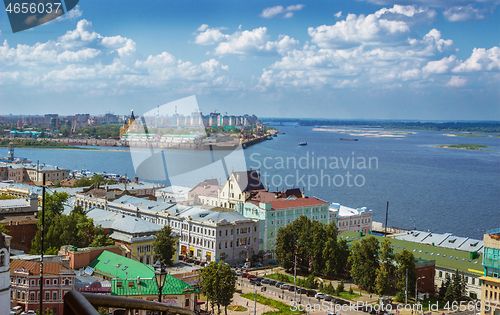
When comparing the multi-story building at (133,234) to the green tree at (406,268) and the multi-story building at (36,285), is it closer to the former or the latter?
the multi-story building at (36,285)

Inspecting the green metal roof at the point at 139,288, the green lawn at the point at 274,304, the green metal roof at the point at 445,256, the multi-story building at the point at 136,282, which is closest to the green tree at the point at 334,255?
the green metal roof at the point at 445,256

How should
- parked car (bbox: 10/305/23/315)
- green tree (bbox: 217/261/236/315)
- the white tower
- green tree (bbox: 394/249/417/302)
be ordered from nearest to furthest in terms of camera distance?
the white tower < parked car (bbox: 10/305/23/315) < green tree (bbox: 217/261/236/315) < green tree (bbox: 394/249/417/302)

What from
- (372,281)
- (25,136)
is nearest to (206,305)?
(372,281)

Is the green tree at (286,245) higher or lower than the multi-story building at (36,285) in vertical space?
lower

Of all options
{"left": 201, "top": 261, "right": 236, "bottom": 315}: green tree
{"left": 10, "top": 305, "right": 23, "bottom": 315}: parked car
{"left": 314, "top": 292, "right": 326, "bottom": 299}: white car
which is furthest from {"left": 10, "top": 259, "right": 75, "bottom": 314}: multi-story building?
{"left": 314, "top": 292, "right": 326, "bottom": 299}: white car

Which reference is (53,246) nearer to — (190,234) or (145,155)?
(190,234)

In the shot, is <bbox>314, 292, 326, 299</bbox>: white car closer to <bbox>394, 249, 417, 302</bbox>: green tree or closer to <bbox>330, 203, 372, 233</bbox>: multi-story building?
<bbox>394, 249, 417, 302</bbox>: green tree
